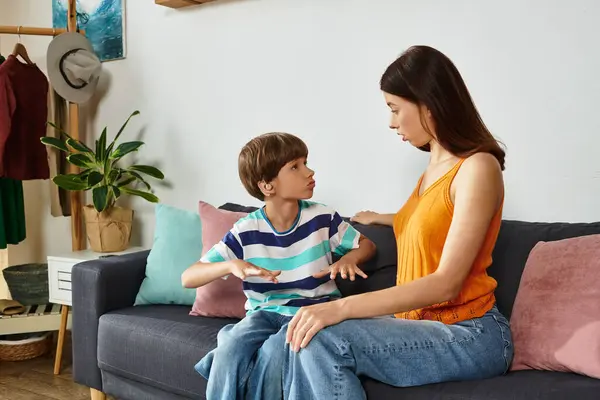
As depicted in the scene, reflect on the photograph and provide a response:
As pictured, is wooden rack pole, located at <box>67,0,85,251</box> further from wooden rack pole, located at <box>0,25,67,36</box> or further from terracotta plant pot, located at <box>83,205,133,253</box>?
terracotta plant pot, located at <box>83,205,133,253</box>

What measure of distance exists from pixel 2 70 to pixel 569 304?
2.78 metres

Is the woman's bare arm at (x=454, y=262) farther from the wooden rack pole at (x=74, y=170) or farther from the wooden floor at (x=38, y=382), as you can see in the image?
the wooden rack pole at (x=74, y=170)

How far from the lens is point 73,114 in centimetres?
351

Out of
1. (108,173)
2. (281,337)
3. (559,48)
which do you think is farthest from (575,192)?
(108,173)

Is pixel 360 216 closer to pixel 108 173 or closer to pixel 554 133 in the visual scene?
pixel 554 133

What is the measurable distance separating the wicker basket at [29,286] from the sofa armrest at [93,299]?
37.9 inches

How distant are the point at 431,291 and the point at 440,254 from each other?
0.18 metres

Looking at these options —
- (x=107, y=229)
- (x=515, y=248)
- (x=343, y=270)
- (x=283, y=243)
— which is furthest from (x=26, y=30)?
(x=515, y=248)

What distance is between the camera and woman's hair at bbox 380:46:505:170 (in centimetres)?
171

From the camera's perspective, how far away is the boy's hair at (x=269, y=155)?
2.00 meters

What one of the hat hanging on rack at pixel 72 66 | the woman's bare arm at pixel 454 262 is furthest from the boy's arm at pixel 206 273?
the hat hanging on rack at pixel 72 66

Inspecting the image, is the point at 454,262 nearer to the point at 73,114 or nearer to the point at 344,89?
the point at 344,89

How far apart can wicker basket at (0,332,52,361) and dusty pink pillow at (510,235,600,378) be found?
2.38 meters

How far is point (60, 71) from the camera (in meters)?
3.39
